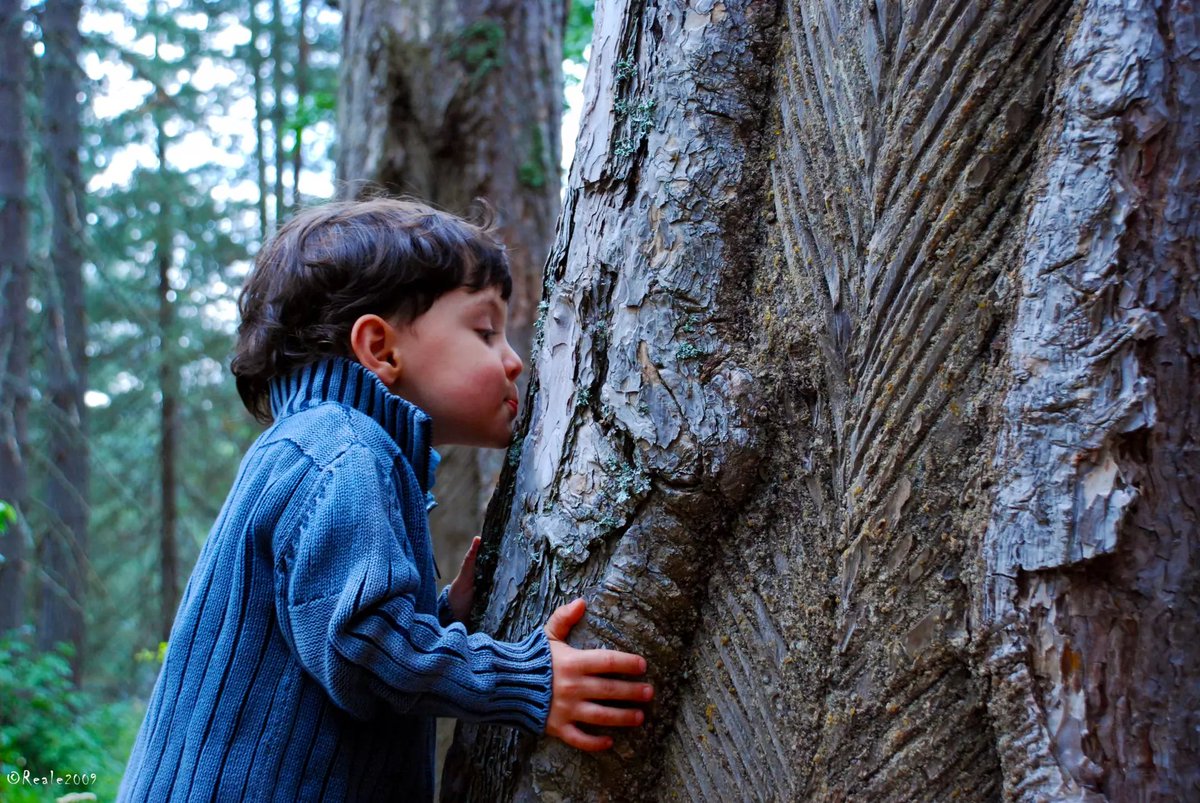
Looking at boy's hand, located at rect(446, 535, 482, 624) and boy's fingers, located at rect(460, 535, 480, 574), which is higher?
boy's fingers, located at rect(460, 535, 480, 574)

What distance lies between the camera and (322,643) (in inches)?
58.8

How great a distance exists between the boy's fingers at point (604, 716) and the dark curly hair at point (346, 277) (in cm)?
85

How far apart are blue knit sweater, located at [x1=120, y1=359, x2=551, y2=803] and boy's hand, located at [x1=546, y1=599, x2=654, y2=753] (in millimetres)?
28

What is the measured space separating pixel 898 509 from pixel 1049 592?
0.78ft

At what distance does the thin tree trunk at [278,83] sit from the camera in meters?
12.3

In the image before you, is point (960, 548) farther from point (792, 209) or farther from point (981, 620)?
point (792, 209)

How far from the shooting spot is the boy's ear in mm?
1854

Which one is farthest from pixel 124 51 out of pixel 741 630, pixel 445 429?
pixel 741 630

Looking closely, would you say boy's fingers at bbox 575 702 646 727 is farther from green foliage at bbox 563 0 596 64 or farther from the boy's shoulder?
green foliage at bbox 563 0 596 64

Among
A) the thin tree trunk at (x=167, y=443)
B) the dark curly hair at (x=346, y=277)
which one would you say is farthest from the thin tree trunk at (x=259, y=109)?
the dark curly hair at (x=346, y=277)

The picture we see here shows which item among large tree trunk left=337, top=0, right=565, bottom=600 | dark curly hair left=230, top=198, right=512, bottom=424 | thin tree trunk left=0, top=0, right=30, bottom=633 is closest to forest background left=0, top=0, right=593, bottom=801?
thin tree trunk left=0, top=0, right=30, bottom=633

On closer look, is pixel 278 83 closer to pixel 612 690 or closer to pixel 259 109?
pixel 259 109

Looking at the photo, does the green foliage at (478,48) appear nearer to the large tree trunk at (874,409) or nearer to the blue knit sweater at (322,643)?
the large tree trunk at (874,409)

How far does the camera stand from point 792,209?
1.56 meters
